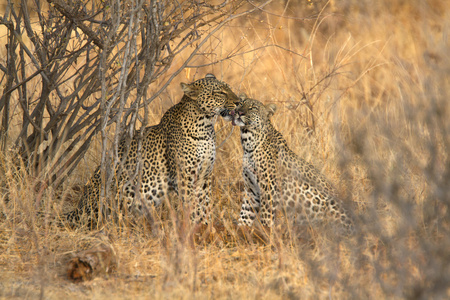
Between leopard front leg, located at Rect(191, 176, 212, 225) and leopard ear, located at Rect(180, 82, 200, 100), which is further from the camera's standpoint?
leopard ear, located at Rect(180, 82, 200, 100)

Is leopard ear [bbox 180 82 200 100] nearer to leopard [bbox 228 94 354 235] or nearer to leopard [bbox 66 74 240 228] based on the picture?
leopard [bbox 66 74 240 228]

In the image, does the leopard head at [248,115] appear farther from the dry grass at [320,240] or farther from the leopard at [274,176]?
the dry grass at [320,240]

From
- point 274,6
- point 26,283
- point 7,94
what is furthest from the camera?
point 274,6

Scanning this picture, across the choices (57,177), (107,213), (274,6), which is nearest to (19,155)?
(57,177)

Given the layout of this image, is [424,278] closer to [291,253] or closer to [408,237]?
[408,237]

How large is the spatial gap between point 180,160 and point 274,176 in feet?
3.39

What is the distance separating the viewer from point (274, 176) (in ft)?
21.9

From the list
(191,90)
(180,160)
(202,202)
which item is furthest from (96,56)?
(202,202)

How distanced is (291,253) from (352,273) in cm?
85

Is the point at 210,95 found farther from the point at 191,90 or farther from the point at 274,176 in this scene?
the point at 274,176

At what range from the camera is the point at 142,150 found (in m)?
6.90

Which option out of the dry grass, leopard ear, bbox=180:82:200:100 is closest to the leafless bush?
leopard ear, bbox=180:82:200:100

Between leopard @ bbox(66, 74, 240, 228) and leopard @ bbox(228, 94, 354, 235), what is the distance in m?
0.29

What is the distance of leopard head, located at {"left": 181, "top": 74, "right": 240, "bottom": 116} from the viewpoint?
6.80m
